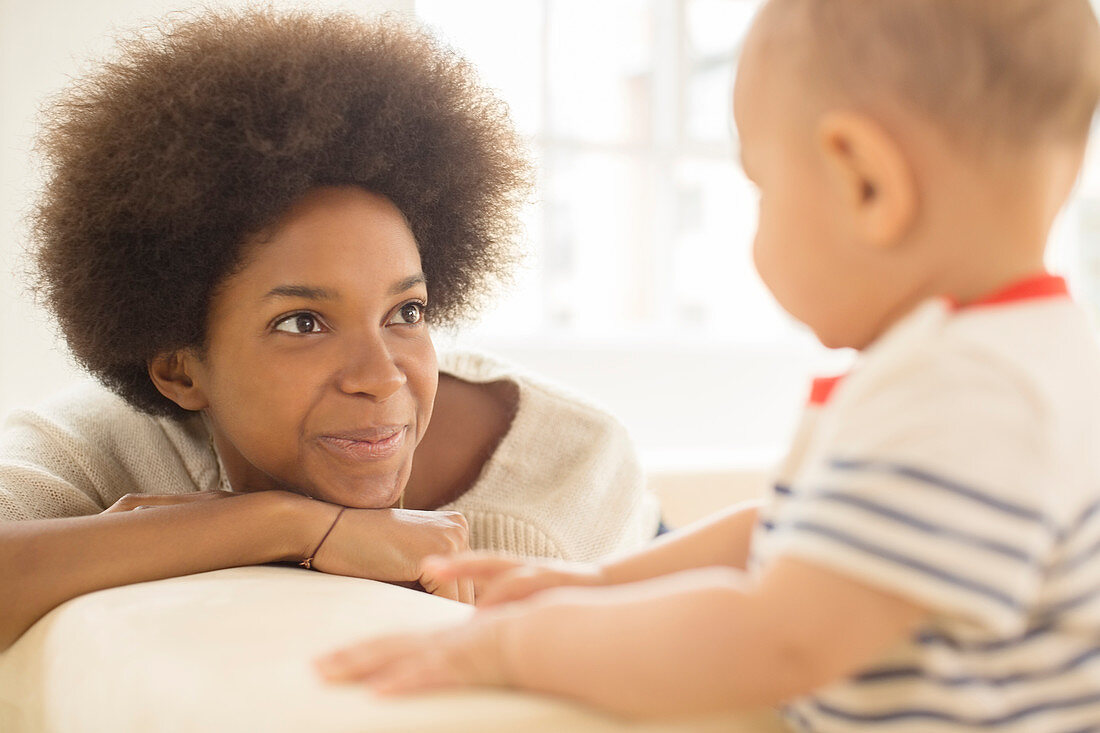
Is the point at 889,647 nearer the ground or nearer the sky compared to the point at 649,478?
nearer the sky

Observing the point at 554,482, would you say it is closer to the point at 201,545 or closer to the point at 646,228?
the point at 201,545

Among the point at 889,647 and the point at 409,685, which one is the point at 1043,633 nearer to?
the point at 889,647

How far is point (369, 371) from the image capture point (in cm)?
129

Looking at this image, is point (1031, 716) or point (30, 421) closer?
point (1031, 716)

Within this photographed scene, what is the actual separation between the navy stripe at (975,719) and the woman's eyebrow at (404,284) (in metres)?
0.85

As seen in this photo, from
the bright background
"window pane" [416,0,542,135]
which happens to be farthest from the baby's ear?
"window pane" [416,0,542,135]

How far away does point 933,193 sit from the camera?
64 centimetres

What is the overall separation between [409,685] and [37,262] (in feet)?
3.49

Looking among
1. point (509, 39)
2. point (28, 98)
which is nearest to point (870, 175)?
point (28, 98)

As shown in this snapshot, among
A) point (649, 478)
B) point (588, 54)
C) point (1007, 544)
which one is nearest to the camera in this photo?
point (1007, 544)

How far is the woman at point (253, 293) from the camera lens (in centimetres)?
123

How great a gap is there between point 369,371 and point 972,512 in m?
0.85

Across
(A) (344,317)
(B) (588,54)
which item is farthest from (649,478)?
(B) (588,54)

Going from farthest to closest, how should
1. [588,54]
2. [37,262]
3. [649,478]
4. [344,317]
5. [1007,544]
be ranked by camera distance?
[588,54]
[649,478]
[37,262]
[344,317]
[1007,544]
